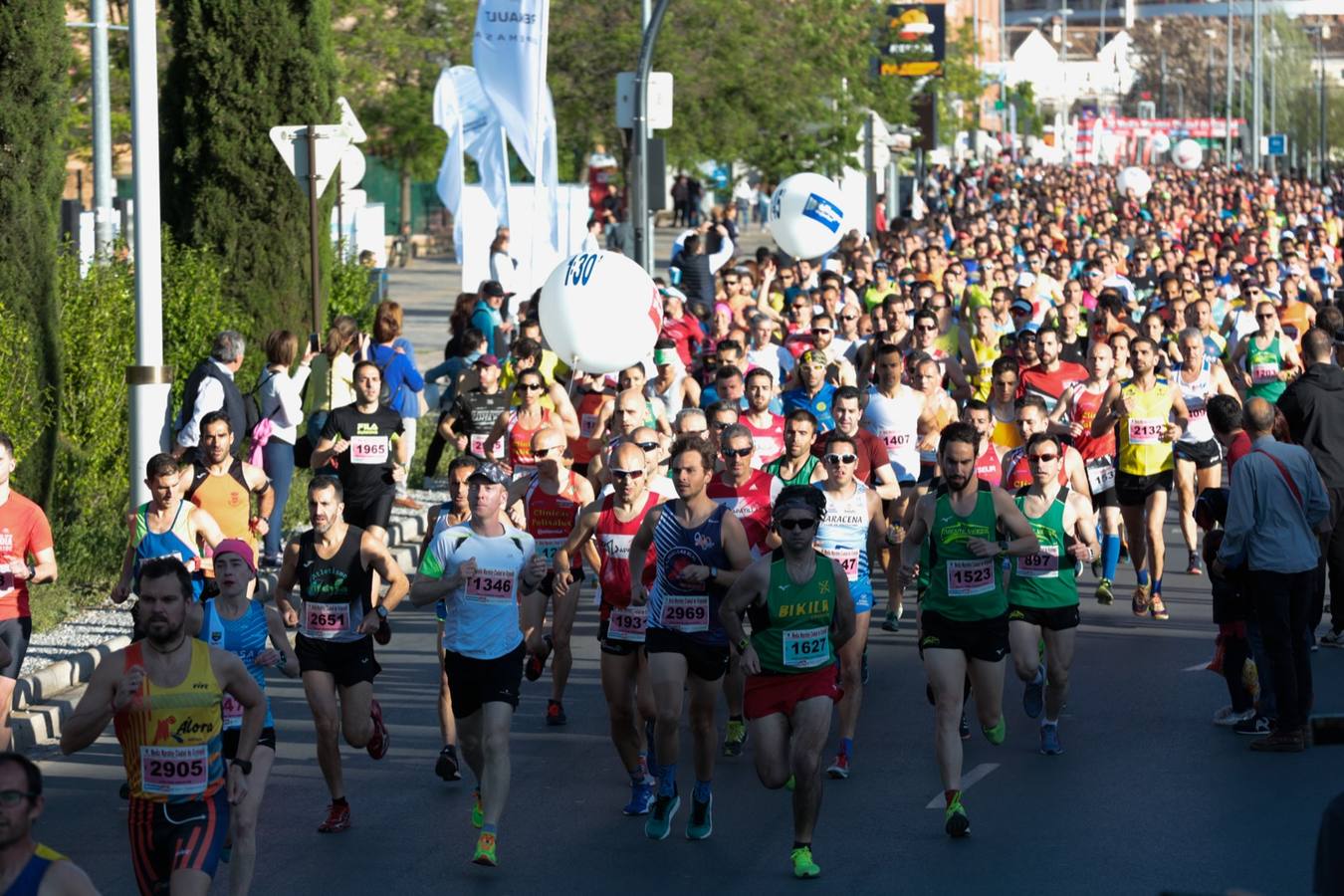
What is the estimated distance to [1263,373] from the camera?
17781 mm

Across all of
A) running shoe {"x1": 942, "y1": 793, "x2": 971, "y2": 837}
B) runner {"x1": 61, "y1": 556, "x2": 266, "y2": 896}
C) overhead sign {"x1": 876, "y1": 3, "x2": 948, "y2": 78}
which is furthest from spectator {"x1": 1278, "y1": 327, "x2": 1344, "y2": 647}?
overhead sign {"x1": 876, "y1": 3, "x2": 948, "y2": 78}

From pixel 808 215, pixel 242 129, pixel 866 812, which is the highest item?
pixel 242 129

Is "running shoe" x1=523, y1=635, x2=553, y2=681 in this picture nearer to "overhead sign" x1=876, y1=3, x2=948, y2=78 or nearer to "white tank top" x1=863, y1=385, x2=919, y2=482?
"white tank top" x1=863, y1=385, x2=919, y2=482

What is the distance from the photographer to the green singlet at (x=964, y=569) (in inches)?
390

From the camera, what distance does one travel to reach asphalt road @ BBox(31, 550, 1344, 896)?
349 inches

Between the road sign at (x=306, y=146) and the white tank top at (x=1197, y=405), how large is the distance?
668 cm

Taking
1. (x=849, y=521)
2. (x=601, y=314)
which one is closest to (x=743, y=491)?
(x=849, y=521)

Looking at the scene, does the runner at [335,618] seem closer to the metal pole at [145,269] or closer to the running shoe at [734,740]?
the running shoe at [734,740]

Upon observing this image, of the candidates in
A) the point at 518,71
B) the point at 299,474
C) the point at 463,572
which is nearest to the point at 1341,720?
the point at 463,572

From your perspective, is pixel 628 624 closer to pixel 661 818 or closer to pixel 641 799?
pixel 641 799

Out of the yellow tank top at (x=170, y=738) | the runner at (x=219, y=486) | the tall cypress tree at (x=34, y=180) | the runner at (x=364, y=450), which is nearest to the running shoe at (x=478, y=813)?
the yellow tank top at (x=170, y=738)

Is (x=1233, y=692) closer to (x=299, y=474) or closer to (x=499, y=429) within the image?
(x=499, y=429)

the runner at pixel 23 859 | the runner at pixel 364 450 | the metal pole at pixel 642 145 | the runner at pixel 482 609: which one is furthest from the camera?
the metal pole at pixel 642 145

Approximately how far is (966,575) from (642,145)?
1200 cm
